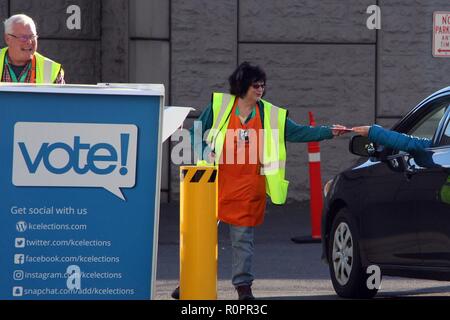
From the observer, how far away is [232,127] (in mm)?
9852

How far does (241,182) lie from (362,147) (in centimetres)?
94

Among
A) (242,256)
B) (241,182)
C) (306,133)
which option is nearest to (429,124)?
(306,133)

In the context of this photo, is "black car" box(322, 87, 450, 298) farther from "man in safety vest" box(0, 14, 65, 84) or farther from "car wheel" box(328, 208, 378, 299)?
"man in safety vest" box(0, 14, 65, 84)

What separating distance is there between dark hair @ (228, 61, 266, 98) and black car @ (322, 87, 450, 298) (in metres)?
0.84

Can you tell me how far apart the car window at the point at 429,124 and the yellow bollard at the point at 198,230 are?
175 centimetres

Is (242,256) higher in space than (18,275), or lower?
lower

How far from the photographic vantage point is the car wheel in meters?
10.1

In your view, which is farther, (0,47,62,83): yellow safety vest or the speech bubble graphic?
(0,47,62,83): yellow safety vest

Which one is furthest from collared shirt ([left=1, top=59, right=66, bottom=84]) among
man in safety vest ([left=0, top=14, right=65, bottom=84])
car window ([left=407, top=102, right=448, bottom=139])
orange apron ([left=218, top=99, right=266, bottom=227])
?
car window ([left=407, top=102, right=448, bottom=139])

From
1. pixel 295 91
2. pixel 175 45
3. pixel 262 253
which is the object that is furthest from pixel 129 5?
pixel 262 253

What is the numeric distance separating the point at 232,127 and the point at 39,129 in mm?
2760

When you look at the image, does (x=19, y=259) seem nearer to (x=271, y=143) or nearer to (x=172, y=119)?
(x=172, y=119)

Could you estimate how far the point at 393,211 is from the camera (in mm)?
9492
